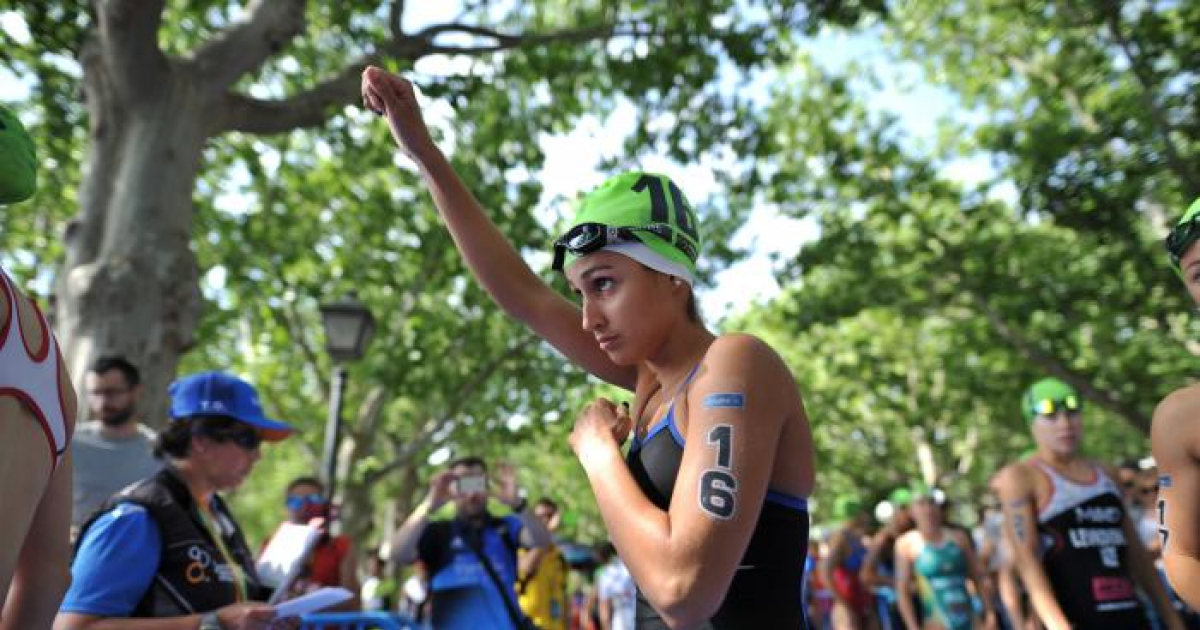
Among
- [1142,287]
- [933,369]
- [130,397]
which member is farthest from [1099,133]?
[933,369]

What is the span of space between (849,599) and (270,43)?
9.26m

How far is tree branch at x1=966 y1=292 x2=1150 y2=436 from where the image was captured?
49.9 ft

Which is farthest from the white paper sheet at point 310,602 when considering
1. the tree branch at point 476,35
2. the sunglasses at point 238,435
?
the tree branch at point 476,35

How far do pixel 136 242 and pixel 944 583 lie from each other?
26.4 ft

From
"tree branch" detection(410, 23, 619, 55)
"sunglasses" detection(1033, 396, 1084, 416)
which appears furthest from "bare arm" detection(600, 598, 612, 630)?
"sunglasses" detection(1033, 396, 1084, 416)

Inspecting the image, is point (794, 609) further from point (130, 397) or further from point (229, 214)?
point (229, 214)

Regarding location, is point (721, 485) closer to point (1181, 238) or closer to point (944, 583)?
point (1181, 238)

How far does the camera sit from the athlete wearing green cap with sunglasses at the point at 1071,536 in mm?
4496

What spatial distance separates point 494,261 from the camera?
7.98 ft

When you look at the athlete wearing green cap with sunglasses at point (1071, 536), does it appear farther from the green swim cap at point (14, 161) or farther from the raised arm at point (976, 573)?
the raised arm at point (976, 573)

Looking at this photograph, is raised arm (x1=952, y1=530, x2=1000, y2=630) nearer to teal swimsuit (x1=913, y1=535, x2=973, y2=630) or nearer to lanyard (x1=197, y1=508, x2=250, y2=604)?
teal swimsuit (x1=913, y1=535, x2=973, y2=630)

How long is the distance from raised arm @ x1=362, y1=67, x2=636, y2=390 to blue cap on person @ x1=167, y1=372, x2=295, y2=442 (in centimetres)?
166

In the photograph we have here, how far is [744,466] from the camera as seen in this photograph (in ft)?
5.33

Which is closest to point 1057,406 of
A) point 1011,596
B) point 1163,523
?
point 1011,596
